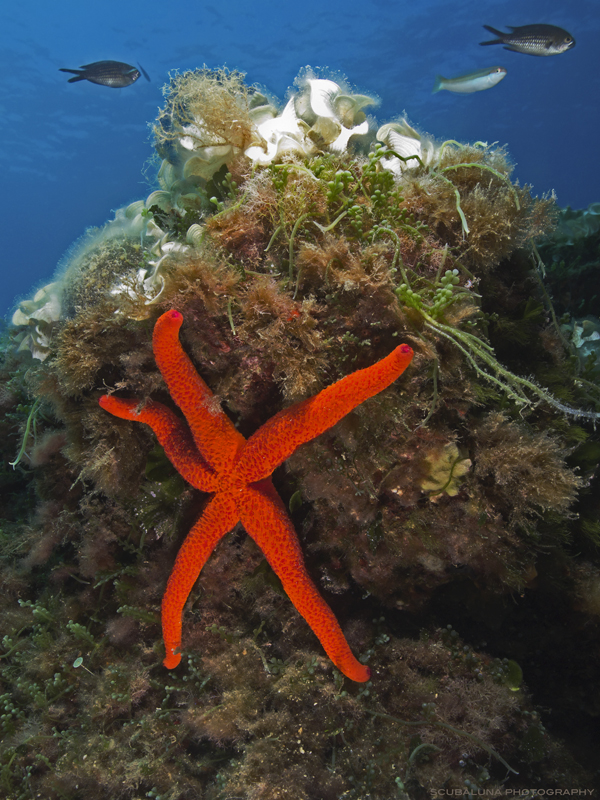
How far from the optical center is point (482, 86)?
4426mm

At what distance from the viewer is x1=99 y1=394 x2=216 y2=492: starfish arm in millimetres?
3264

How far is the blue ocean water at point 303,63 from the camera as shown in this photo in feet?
194

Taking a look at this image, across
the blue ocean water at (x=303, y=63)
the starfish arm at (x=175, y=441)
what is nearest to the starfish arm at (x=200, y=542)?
the starfish arm at (x=175, y=441)

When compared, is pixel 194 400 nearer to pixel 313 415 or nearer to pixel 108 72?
pixel 313 415

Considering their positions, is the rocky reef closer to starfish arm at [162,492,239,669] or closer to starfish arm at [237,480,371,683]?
starfish arm at [237,480,371,683]

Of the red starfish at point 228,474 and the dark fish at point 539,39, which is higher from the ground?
the dark fish at point 539,39

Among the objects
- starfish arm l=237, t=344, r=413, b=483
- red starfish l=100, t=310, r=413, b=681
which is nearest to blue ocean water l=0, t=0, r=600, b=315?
red starfish l=100, t=310, r=413, b=681

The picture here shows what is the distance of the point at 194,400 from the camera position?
303 cm

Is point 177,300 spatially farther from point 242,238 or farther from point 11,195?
point 11,195

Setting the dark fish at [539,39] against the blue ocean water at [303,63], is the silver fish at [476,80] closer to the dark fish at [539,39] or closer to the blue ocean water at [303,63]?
the dark fish at [539,39]

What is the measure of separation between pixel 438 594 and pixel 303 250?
3.63m

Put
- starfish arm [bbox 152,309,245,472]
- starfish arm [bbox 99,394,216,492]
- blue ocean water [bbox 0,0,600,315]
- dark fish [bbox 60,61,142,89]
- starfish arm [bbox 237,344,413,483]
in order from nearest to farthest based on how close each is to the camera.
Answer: starfish arm [bbox 237,344,413,483] → starfish arm [bbox 152,309,245,472] → starfish arm [bbox 99,394,216,492] → dark fish [bbox 60,61,142,89] → blue ocean water [bbox 0,0,600,315]

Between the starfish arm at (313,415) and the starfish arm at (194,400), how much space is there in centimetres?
18

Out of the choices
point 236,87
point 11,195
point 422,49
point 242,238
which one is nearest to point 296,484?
point 242,238
